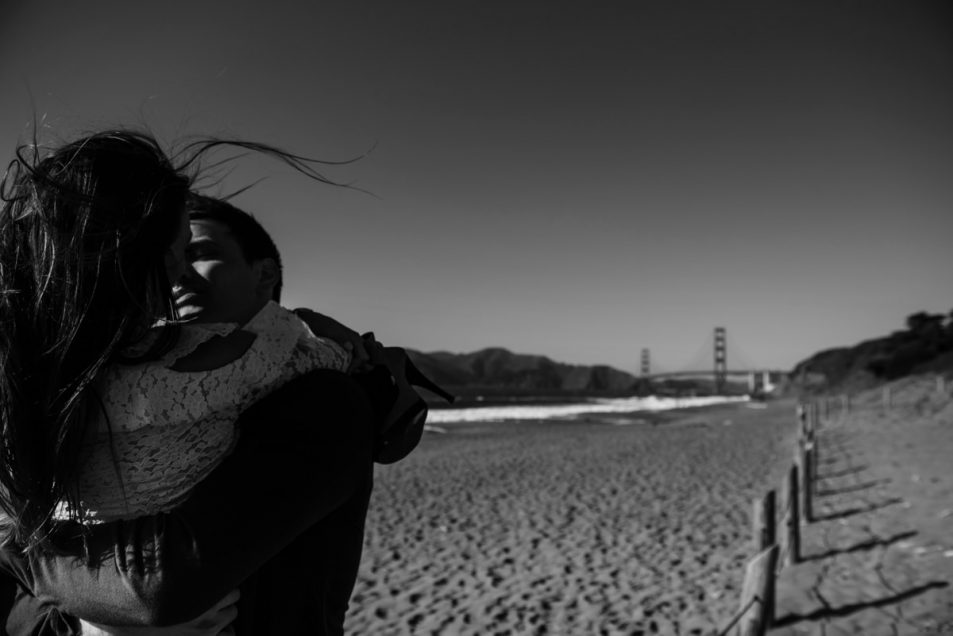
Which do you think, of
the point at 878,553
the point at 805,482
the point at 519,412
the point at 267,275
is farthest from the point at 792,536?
the point at 519,412

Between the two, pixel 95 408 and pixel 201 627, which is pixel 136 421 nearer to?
pixel 95 408

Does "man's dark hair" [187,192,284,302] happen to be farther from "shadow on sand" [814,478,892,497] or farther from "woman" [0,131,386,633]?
"shadow on sand" [814,478,892,497]

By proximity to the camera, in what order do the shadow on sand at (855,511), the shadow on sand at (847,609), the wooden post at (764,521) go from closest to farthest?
the shadow on sand at (847,609) → the wooden post at (764,521) → the shadow on sand at (855,511)

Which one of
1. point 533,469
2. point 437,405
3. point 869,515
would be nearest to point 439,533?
point 869,515

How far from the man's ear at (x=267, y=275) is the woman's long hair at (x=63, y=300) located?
0.43m

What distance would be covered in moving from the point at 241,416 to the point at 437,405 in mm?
42140

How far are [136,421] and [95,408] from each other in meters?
0.05

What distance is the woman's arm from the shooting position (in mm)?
646

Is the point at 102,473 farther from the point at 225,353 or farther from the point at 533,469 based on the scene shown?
the point at 533,469

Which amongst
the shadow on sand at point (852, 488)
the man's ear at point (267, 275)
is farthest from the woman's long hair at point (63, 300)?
the shadow on sand at point (852, 488)

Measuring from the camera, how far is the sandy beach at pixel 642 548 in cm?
433

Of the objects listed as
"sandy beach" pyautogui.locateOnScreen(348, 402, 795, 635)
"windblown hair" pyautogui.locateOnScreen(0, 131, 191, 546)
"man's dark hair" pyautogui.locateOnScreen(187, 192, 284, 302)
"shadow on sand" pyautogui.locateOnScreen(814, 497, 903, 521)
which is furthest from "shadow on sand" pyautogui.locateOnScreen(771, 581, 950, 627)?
"windblown hair" pyautogui.locateOnScreen(0, 131, 191, 546)

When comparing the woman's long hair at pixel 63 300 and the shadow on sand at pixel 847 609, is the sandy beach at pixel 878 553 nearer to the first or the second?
the shadow on sand at pixel 847 609

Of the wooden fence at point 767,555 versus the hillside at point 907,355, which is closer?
the wooden fence at point 767,555
